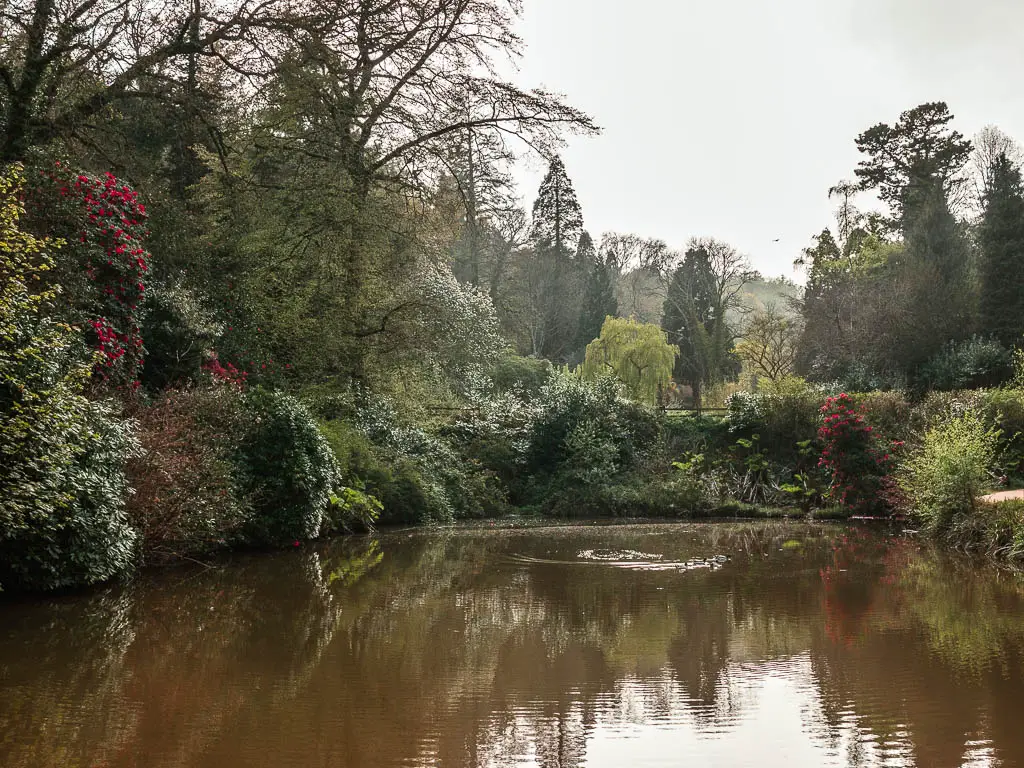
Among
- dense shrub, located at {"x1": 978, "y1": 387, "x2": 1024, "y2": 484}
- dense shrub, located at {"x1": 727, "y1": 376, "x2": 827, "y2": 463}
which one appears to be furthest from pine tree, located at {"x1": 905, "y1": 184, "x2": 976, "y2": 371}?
dense shrub, located at {"x1": 978, "y1": 387, "x2": 1024, "y2": 484}

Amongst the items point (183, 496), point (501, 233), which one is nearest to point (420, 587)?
point (183, 496)

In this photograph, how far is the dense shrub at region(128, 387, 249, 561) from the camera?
30.9 feet

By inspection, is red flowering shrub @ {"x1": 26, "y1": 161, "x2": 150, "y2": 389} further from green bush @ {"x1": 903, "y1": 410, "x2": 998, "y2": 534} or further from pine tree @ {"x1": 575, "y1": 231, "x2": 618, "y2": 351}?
pine tree @ {"x1": 575, "y1": 231, "x2": 618, "y2": 351}

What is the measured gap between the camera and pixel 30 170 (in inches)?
425

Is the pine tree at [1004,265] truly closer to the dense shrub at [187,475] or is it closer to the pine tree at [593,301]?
the pine tree at [593,301]

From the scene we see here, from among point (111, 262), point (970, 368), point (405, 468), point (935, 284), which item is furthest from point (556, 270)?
point (111, 262)

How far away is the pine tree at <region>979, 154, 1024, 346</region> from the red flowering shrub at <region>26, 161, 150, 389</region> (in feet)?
86.3

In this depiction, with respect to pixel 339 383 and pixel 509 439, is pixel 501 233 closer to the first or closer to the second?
pixel 509 439

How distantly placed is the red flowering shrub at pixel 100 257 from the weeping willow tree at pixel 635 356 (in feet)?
81.2

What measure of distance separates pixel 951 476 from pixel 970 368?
16.3 metres

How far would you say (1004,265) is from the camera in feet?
94.2

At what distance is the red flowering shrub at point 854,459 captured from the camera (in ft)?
56.4

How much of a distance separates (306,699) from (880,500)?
1471cm

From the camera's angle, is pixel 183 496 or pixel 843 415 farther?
pixel 843 415
